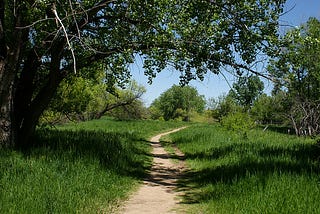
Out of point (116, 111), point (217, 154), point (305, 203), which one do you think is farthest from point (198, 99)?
point (305, 203)

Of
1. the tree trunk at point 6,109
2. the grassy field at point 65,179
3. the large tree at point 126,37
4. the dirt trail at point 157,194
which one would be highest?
the large tree at point 126,37

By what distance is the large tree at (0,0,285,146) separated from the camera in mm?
10133

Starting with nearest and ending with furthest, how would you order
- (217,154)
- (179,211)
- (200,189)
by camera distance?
(179,211) → (200,189) → (217,154)

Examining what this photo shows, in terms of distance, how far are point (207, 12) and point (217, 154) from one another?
5399mm

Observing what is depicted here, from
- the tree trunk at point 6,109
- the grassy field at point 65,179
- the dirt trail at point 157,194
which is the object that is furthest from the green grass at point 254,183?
the tree trunk at point 6,109

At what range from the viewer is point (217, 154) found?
13719 millimetres

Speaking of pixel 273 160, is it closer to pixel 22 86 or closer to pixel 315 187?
pixel 315 187

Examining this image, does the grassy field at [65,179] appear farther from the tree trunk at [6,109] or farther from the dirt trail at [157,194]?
the tree trunk at [6,109]

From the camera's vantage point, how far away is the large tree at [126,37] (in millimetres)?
10133

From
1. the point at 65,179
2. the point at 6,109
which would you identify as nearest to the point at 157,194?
the point at 65,179

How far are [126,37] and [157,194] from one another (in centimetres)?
496

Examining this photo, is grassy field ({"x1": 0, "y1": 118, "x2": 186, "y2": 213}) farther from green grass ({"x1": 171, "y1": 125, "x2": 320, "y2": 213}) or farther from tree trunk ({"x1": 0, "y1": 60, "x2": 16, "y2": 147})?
green grass ({"x1": 171, "y1": 125, "x2": 320, "y2": 213})

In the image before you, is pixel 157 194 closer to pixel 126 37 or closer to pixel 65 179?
pixel 65 179

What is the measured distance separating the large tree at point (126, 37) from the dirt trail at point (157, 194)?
129 inches
